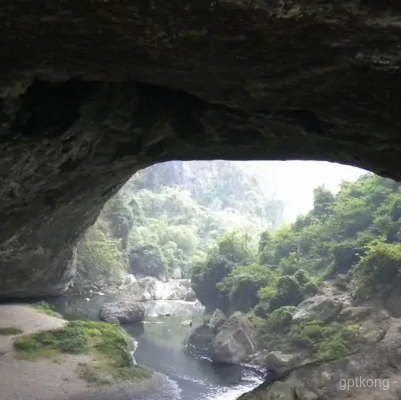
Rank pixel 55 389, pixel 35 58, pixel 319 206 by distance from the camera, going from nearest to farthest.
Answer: pixel 35 58 → pixel 55 389 → pixel 319 206

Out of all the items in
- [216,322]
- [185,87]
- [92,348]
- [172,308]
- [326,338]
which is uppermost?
[185,87]

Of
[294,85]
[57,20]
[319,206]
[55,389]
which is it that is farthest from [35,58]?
[319,206]

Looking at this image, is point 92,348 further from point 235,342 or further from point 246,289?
point 246,289

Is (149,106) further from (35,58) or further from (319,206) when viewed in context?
(319,206)

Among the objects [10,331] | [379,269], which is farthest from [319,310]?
[10,331]

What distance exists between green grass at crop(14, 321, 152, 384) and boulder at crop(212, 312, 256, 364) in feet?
16.3

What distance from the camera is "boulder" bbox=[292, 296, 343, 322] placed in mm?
23016

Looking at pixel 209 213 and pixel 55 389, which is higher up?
pixel 209 213

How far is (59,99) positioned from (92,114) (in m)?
0.82

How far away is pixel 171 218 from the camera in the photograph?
226 ft

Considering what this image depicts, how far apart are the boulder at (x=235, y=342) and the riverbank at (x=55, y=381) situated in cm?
459

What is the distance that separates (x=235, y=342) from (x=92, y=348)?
24.0ft

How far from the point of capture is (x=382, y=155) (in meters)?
10.8

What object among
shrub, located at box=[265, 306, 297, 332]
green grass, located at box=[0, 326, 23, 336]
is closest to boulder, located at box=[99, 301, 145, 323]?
green grass, located at box=[0, 326, 23, 336]
